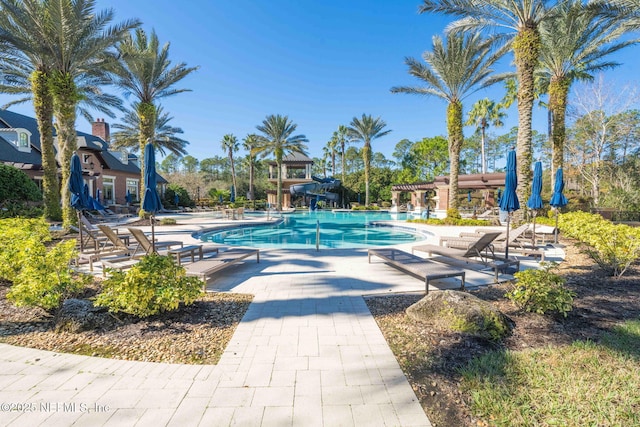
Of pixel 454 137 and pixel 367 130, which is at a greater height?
pixel 367 130

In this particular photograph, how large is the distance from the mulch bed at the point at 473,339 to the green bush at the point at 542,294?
0.15 meters

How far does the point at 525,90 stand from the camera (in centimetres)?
1309

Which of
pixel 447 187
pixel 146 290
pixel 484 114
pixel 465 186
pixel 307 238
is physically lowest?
pixel 307 238

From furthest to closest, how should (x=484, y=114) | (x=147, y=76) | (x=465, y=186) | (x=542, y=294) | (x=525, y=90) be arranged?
(x=484, y=114), (x=465, y=186), (x=147, y=76), (x=525, y=90), (x=542, y=294)

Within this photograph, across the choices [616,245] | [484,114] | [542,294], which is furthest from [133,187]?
[484,114]

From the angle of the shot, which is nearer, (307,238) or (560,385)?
(560,385)

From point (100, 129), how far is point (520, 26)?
129ft

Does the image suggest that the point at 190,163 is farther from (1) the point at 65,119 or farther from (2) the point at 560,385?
(2) the point at 560,385

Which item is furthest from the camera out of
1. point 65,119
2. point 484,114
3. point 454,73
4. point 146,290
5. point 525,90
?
point 484,114

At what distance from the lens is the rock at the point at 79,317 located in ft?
12.9

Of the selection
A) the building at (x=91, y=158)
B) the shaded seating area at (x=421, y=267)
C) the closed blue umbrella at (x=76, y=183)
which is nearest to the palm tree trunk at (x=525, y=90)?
the shaded seating area at (x=421, y=267)

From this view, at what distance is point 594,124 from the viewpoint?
81.7 ft

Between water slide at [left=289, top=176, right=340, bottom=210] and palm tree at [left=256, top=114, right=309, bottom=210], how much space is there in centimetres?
407

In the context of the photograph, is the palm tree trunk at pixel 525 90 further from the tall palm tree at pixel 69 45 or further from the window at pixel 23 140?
the window at pixel 23 140
